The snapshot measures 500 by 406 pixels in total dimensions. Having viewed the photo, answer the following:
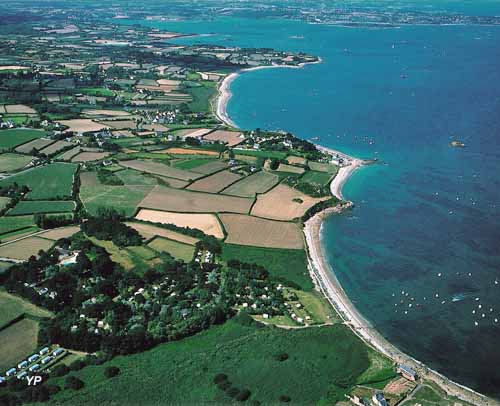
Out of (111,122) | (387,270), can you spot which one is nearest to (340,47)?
(111,122)

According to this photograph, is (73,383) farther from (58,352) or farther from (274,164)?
(274,164)

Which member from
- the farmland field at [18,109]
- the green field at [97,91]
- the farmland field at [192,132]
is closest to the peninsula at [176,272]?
the farmland field at [192,132]

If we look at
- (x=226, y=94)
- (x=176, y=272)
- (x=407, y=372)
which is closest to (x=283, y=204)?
(x=176, y=272)

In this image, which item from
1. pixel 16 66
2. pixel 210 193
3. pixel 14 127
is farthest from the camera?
pixel 16 66

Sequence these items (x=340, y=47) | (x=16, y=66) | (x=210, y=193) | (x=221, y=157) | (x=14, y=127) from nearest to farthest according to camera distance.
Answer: (x=210, y=193)
(x=221, y=157)
(x=14, y=127)
(x=16, y=66)
(x=340, y=47)

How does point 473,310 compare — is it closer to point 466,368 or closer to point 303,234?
point 466,368

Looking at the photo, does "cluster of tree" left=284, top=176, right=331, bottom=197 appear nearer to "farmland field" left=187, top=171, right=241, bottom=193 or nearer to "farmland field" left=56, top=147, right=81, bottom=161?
"farmland field" left=187, top=171, right=241, bottom=193

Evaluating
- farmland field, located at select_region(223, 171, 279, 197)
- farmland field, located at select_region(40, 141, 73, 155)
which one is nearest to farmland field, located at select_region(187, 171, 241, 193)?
farmland field, located at select_region(223, 171, 279, 197)
